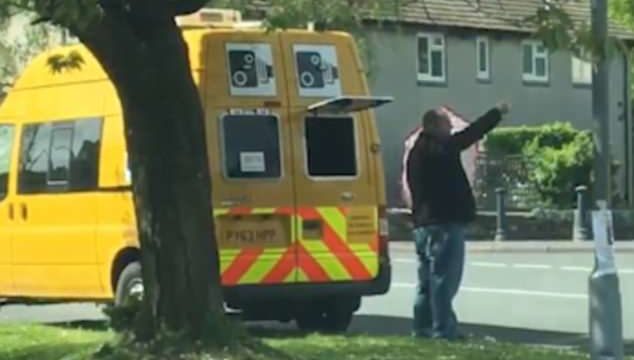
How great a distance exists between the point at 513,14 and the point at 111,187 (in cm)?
582

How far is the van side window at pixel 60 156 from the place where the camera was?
1481cm

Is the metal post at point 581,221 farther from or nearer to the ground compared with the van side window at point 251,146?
nearer to the ground

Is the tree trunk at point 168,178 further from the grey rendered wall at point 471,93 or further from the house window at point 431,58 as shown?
the house window at point 431,58

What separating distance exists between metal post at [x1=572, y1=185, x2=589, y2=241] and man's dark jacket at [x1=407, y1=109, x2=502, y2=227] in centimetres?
2168

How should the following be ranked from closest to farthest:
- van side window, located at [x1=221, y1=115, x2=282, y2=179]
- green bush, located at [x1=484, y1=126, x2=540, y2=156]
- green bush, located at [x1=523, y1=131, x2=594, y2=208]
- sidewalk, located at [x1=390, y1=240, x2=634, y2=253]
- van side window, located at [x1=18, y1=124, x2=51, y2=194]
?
van side window, located at [x1=221, y1=115, x2=282, y2=179] → van side window, located at [x1=18, y1=124, x2=51, y2=194] → sidewalk, located at [x1=390, y1=240, x2=634, y2=253] → green bush, located at [x1=523, y1=131, x2=594, y2=208] → green bush, located at [x1=484, y1=126, x2=540, y2=156]

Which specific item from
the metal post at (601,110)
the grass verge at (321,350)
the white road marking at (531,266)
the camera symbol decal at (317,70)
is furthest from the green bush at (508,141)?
the metal post at (601,110)

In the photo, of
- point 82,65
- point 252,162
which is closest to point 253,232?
point 252,162

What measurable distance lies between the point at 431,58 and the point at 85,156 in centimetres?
2894

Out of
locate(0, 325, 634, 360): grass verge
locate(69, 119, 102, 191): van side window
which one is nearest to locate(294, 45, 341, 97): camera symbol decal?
locate(69, 119, 102, 191): van side window

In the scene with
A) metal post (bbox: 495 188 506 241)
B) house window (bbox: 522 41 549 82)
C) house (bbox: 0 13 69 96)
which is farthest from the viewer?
house window (bbox: 522 41 549 82)

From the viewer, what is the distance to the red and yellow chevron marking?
13820 mm

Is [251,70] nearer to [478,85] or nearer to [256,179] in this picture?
[256,179]

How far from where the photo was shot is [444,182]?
40.8 feet

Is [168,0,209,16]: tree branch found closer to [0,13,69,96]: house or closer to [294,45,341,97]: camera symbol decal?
[0,13,69,96]: house
